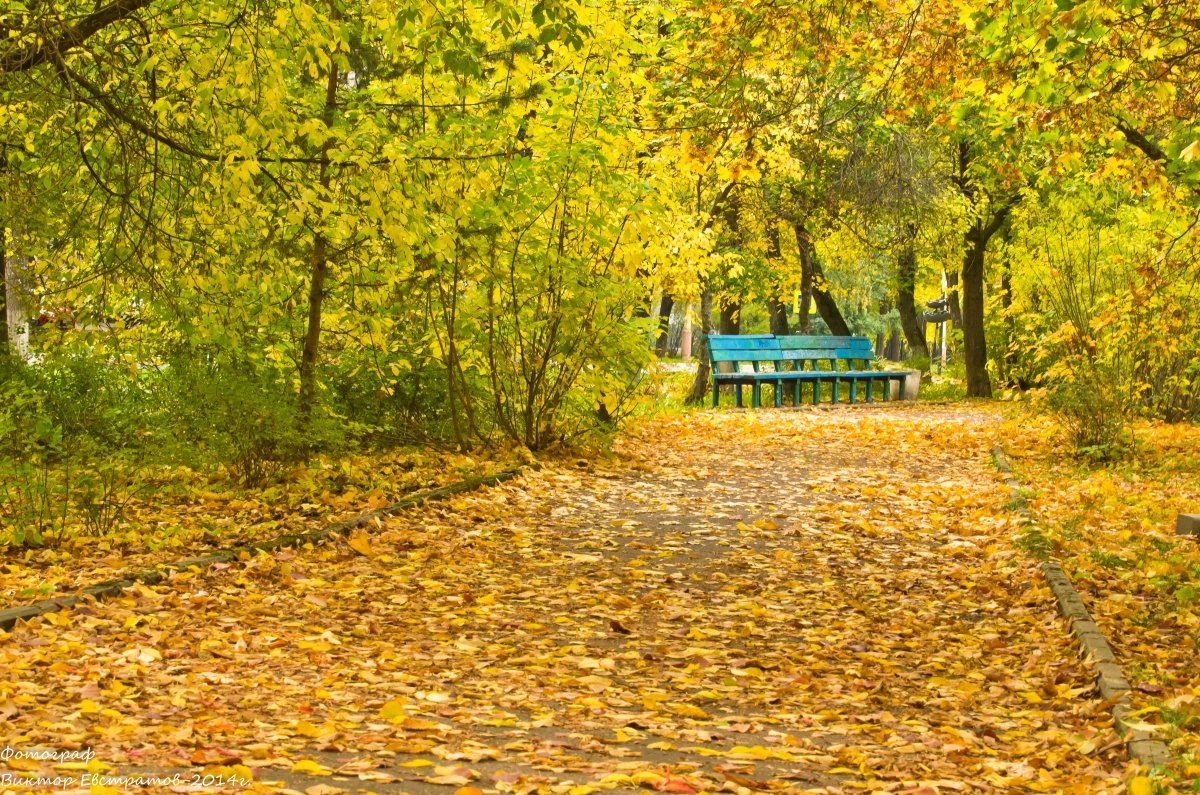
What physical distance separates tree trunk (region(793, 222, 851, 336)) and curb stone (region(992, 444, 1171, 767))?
55.4 ft

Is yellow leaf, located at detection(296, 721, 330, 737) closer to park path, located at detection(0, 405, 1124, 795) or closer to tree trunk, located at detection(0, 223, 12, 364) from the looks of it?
park path, located at detection(0, 405, 1124, 795)

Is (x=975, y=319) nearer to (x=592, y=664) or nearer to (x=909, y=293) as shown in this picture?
(x=909, y=293)

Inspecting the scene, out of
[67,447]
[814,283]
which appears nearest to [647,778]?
[67,447]

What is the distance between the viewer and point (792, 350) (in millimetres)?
21453

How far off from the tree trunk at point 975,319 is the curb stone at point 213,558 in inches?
603

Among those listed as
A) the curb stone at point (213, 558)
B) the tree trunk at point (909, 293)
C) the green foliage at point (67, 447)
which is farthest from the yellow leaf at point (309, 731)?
the tree trunk at point (909, 293)

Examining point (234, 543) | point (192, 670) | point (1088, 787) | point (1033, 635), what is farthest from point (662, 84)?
point (1088, 787)

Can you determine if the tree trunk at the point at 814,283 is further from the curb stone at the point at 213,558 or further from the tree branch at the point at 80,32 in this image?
the tree branch at the point at 80,32

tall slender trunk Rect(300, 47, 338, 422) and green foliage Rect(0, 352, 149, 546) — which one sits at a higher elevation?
tall slender trunk Rect(300, 47, 338, 422)

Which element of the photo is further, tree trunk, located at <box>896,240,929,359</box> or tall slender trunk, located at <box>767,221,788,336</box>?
tree trunk, located at <box>896,240,929,359</box>

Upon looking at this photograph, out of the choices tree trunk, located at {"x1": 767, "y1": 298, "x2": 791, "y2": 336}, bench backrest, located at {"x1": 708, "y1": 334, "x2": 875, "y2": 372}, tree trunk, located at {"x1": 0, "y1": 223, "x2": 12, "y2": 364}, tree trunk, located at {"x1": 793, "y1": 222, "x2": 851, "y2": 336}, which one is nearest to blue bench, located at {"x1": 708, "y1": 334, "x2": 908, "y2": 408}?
bench backrest, located at {"x1": 708, "y1": 334, "x2": 875, "y2": 372}

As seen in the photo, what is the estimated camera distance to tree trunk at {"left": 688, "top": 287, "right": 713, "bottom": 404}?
69.1ft

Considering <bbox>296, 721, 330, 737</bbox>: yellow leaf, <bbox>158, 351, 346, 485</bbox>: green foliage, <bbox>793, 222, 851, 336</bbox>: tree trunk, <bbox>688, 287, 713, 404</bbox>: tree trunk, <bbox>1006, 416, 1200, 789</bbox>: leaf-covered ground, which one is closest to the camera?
<bbox>296, 721, 330, 737</bbox>: yellow leaf

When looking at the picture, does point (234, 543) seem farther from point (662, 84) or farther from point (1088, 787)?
point (662, 84)
